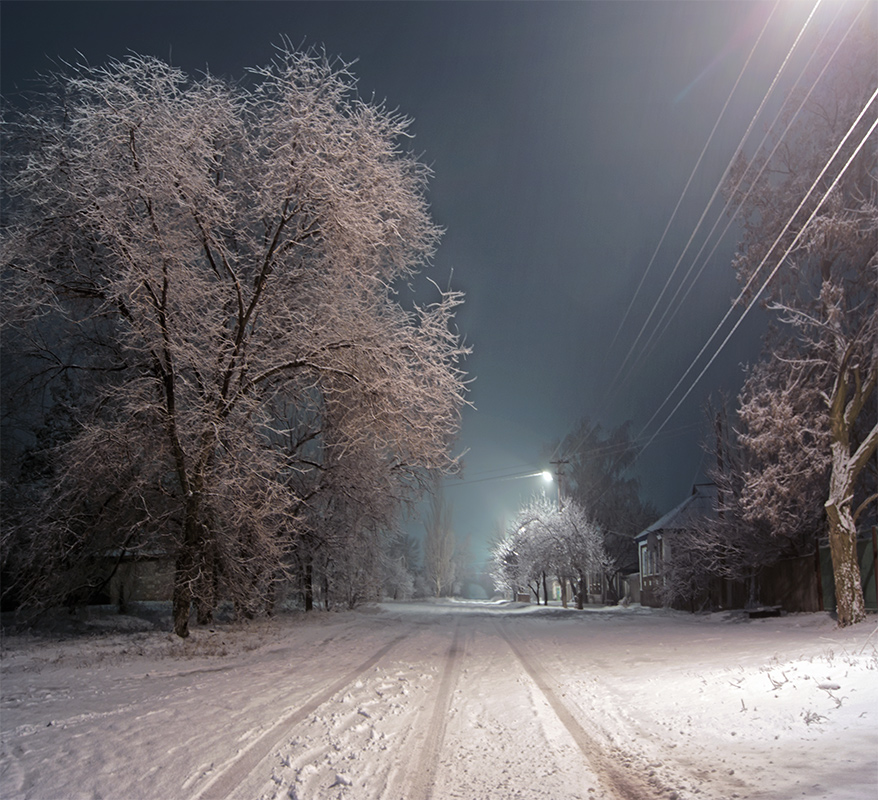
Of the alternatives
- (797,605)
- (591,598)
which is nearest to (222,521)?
(797,605)

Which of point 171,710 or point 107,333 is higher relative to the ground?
point 107,333

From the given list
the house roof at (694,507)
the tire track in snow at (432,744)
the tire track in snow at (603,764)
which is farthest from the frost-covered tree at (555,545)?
the tire track in snow at (603,764)

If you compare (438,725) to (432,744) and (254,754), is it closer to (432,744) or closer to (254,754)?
(432,744)

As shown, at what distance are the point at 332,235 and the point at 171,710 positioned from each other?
764cm

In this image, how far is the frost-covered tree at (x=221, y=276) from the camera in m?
10.4

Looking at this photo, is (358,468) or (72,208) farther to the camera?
(358,468)

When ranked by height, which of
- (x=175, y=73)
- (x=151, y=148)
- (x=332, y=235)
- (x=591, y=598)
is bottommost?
(x=591, y=598)

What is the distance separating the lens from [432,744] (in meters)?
5.61

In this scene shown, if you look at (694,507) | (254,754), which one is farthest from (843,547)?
(694,507)

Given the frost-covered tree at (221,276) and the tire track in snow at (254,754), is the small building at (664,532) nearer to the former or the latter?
the frost-covered tree at (221,276)

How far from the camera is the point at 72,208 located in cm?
1123

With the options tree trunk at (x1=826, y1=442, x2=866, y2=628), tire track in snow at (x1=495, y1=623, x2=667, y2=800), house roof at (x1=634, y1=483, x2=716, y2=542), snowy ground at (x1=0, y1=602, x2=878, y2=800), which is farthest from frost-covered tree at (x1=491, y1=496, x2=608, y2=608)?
tire track in snow at (x1=495, y1=623, x2=667, y2=800)

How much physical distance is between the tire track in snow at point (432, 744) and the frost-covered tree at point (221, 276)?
3.61 meters

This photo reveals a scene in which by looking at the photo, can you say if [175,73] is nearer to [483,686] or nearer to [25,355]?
[25,355]
